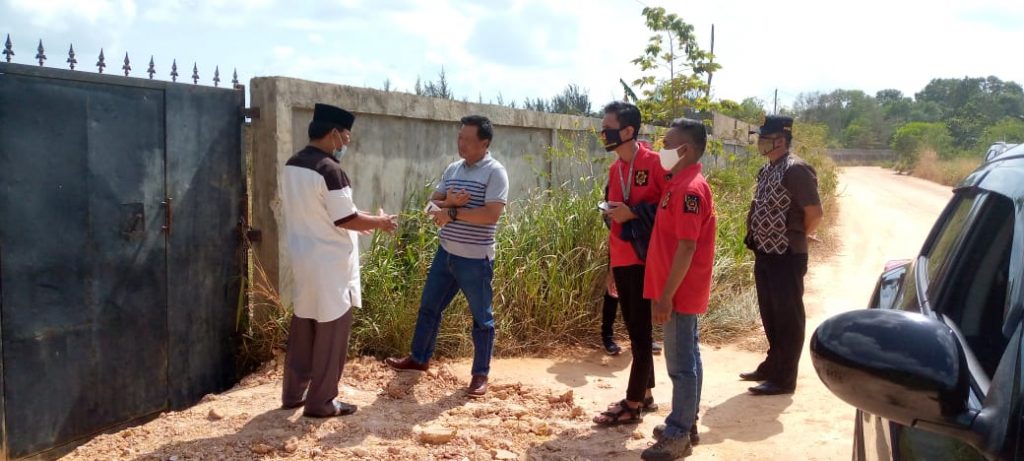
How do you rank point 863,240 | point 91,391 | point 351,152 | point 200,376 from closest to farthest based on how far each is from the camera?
point 91,391, point 200,376, point 351,152, point 863,240

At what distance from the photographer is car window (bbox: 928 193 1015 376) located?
1.81 meters

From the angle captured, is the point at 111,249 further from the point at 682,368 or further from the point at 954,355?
the point at 954,355

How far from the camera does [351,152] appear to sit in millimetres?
5766

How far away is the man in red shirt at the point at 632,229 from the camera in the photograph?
4340 mm

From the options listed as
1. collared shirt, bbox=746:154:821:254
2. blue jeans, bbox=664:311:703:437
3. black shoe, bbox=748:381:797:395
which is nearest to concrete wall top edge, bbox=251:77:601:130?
collared shirt, bbox=746:154:821:254

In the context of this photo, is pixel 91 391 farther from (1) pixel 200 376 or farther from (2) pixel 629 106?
(2) pixel 629 106

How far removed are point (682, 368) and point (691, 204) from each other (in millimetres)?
812

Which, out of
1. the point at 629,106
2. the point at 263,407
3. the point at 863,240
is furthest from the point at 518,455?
the point at 863,240

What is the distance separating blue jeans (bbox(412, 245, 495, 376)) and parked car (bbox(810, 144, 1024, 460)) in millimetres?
2961

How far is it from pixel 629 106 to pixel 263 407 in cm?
266

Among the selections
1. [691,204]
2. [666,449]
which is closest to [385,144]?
[691,204]

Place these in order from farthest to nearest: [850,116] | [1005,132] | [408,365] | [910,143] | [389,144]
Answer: [850,116]
[910,143]
[389,144]
[408,365]
[1005,132]

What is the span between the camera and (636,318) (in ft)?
14.2

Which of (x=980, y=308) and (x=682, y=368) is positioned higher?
(x=980, y=308)
